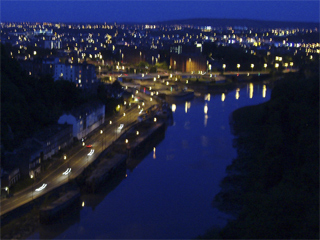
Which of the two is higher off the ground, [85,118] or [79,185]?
[85,118]

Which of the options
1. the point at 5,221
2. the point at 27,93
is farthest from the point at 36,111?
the point at 5,221

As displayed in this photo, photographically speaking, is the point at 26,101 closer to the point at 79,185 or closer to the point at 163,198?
the point at 79,185

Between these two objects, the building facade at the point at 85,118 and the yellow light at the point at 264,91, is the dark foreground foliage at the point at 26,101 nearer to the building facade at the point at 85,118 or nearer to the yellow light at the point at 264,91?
the building facade at the point at 85,118

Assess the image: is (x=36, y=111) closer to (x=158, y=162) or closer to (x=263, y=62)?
(x=158, y=162)

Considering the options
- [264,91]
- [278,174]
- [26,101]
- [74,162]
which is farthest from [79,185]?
[264,91]

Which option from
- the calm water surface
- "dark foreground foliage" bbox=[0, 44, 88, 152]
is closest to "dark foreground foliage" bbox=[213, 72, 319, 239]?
the calm water surface

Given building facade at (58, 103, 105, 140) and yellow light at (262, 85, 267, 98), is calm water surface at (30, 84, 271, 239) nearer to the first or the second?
building facade at (58, 103, 105, 140)
